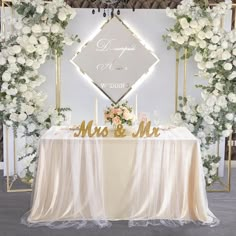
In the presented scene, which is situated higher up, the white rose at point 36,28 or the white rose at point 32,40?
the white rose at point 36,28

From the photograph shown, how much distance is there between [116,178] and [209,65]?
172 centimetres

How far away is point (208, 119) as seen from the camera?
455 centimetres

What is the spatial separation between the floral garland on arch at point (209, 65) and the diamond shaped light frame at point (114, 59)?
1.40ft

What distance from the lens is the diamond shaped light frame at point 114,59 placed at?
16.1 feet

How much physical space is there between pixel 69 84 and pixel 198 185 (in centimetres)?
220

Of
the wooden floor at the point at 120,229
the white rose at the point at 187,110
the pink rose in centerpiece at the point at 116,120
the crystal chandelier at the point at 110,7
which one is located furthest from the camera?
the crystal chandelier at the point at 110,7

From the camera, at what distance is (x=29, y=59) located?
450cm

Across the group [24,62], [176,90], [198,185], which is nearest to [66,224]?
[198,185]

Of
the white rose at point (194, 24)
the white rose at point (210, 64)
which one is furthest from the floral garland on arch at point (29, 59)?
the white rose at point (210, 64)

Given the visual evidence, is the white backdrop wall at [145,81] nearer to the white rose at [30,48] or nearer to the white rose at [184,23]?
the white rose at [184,23]

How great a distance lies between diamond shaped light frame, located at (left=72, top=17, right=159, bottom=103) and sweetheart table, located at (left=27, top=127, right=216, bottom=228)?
142 centimetres

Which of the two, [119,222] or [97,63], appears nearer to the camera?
[119,222]

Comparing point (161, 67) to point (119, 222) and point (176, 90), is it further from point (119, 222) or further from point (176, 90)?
point (119, 222)

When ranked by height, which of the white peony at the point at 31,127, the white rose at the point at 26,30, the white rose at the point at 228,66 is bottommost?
the white peony at the point at 31,127
